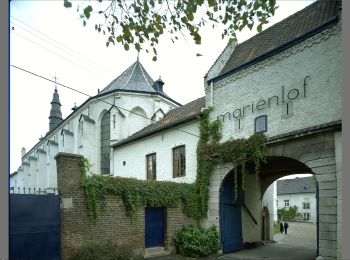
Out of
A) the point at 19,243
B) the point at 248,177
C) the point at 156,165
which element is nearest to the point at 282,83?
the point at 248,177

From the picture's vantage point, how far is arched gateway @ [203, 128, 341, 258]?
31.6ft

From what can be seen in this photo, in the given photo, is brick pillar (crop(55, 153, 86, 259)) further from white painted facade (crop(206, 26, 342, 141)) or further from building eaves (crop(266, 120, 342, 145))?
building eaves (crop(266, 120, 342, 145))

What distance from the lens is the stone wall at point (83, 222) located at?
32.7 ft

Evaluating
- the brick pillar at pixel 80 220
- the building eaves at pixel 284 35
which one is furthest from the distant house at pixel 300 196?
the brick pillar at pixel 80 220

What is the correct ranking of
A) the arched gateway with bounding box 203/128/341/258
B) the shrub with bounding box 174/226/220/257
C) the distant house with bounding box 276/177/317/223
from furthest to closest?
the distant house with bounding box 276/177/317/223 → the shrub with bounding box 174/226/220/257 → the arched gateway with bounding box 203/128/341/258

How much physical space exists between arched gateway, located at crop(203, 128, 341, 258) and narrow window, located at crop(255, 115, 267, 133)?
0.78 meters

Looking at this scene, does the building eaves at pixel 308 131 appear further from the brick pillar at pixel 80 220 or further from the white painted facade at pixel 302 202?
the white painted facade at pixel 302 202

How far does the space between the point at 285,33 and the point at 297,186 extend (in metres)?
46.9

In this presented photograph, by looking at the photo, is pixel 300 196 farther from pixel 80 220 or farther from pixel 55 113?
pixel 80 220

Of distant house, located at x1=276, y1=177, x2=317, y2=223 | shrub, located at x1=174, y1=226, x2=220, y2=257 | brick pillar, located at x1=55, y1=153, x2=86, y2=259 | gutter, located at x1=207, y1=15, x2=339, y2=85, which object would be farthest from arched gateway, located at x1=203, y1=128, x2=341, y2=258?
distant house, located at x1=276, y1=177, x2=317, y2=223

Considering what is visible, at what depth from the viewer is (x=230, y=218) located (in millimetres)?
14797

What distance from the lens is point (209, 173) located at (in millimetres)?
14539

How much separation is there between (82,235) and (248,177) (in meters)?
9.94

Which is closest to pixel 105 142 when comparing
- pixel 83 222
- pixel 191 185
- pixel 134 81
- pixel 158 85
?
pixel 134 81
